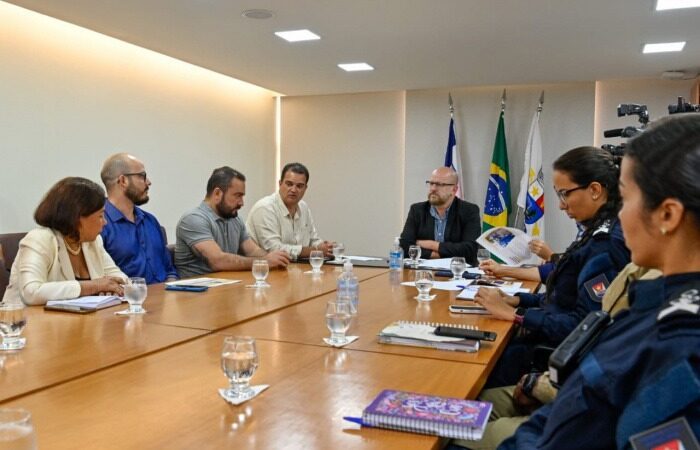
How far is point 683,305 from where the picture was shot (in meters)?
0.88

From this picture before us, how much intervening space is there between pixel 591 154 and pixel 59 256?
2.22m

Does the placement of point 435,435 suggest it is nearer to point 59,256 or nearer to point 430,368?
point 430,368

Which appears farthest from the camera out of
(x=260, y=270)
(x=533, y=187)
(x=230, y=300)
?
(x=533, y=187)

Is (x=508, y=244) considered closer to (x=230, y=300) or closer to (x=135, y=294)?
(x=230, y=300)

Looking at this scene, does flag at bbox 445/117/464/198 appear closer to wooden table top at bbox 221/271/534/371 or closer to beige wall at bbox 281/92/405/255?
beige wall at bbox 281/92/405/255

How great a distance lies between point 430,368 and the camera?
1519mm

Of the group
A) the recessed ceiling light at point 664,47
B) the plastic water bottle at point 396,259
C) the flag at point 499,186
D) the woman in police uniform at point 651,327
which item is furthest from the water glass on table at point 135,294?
the flag at point 499,186

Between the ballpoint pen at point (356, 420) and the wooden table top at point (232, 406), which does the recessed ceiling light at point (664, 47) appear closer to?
the wooden table top at point (232, 406)

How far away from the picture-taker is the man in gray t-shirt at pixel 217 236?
3.46 m

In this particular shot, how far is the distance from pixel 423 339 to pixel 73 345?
104 cm

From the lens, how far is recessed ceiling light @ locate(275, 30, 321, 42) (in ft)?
15.2

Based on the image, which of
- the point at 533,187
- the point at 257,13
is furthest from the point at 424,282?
the point at 533,187

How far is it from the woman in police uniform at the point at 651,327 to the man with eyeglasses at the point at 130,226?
280cm

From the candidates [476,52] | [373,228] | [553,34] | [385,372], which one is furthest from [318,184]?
[385,372]
